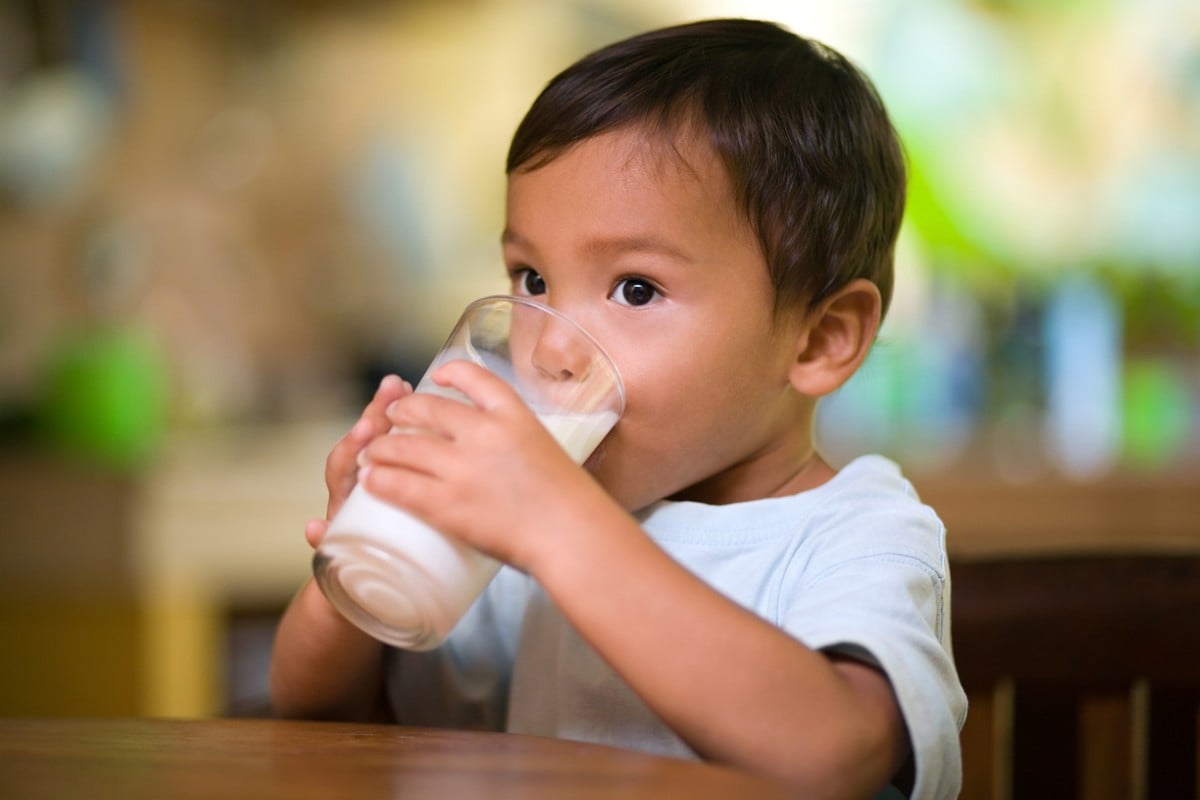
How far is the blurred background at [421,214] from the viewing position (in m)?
2.65

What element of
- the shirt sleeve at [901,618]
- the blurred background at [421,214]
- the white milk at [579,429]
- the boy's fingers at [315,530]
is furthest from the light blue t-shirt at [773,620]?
the blurred background at [421,214]

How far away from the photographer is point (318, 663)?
2.90 ft

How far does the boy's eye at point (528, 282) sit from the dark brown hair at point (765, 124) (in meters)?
0.07

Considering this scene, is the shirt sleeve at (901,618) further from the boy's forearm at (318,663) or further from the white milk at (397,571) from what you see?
the boy's forearm at (318,663)

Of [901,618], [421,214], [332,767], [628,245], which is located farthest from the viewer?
[421,214]

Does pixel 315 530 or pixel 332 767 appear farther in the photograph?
pixel 315 530

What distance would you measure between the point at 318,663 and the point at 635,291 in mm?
330

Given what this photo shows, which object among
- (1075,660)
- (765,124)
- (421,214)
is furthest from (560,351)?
(421,214)

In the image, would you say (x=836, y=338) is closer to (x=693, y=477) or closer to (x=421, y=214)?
(x=693, y=477)

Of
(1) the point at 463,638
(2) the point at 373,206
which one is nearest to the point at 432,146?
(2) the point at 373,206

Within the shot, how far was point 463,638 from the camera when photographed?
1016mm

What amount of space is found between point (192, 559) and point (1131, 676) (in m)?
1.75

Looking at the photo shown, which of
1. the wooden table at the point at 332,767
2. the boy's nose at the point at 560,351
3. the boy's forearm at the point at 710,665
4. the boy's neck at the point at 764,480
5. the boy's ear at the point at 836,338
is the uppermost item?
the boy's ear at the point at 836,338

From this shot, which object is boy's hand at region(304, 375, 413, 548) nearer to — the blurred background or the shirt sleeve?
Answer: the shirt sleeve
